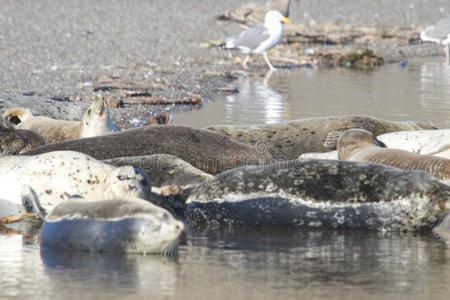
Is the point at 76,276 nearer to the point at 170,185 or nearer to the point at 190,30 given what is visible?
the point at 170,185

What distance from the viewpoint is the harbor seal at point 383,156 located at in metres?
6.89

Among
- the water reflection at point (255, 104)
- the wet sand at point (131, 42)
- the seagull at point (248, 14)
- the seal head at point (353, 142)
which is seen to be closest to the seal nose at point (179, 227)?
the seal head at point (353, 142)

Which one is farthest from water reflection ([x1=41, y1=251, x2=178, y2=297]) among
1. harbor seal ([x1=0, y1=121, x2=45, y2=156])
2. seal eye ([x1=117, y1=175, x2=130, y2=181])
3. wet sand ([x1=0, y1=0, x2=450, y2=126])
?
wet sand ([x1=0, y1=0, x2=450, y2=126])

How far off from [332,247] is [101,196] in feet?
4.30

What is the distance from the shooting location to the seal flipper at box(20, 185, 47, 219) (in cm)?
634

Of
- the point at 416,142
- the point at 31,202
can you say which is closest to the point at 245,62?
the point at 416,142

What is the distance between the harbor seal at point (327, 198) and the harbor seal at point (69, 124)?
2077mm

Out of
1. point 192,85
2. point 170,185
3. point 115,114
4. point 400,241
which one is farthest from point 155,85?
point 400,241

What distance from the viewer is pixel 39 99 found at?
11047 mm

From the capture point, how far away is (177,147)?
749 centimetres

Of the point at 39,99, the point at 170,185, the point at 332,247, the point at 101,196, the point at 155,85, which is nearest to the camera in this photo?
the point at 332,247

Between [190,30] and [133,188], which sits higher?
[190,30]

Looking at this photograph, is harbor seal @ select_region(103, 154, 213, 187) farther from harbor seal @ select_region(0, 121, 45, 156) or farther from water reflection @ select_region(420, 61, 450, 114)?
water reflection @ select_region(420, 61, 450, 114)

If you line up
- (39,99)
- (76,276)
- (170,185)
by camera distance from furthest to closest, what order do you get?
(39,99)
(170,185)
(76,276)
